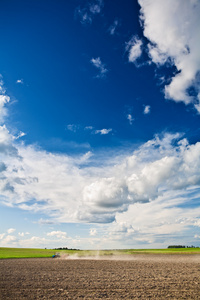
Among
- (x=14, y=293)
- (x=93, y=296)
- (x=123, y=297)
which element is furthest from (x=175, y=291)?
(x=14, y=293)

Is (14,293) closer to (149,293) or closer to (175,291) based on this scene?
(149,293)

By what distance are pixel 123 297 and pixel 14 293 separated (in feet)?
29.1

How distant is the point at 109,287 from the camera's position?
19953 mm

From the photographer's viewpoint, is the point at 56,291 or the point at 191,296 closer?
the point at 191,296

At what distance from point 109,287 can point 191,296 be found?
7316 mm

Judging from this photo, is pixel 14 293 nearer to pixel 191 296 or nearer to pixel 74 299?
pixel 74 299

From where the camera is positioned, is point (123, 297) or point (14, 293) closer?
point (123, 297)

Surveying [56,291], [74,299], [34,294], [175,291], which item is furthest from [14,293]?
[175,291]

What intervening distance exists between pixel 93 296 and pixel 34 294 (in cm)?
484

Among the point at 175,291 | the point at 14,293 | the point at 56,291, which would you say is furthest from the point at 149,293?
the point at 14,293

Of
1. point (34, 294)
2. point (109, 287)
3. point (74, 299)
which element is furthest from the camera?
point (109, 287)

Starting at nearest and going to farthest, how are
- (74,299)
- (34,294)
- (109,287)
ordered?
(74,299), (34,294), (109,287)

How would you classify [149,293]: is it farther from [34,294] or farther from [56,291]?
[34,294]

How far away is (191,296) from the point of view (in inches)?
640
